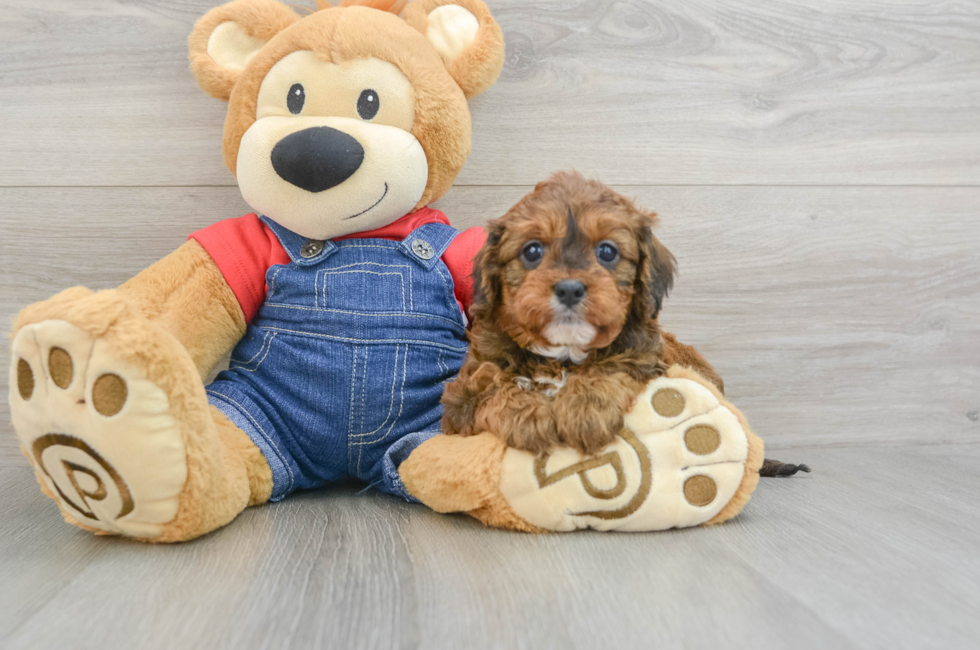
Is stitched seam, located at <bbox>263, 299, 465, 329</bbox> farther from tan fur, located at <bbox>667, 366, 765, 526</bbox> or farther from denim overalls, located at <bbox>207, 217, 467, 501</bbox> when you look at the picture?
tan fur, located at <bbox>667, 366, 765, 526</bbox>

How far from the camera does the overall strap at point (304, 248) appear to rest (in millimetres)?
1300

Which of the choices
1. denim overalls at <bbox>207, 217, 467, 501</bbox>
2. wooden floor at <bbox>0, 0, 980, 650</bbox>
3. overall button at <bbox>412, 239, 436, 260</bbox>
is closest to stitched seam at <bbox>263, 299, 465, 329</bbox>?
A: denim overalls at <bbox>207, 217, 467, 501</bbox>

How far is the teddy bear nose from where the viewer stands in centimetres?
117

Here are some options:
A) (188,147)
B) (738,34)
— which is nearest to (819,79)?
(738,34)

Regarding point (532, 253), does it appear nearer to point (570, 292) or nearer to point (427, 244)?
point (570, 292)

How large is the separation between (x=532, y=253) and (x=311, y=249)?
1.58 feet

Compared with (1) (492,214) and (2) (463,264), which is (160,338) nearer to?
(2) (463,264)

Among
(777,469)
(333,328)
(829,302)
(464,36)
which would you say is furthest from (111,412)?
(829,302)

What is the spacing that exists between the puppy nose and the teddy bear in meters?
0.21

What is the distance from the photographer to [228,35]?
1359 millimetres

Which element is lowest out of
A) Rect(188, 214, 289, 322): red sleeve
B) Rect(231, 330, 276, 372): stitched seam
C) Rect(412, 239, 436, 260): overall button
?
Rect(231, 330, 276, 372): stitched seam

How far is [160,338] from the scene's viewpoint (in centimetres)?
97

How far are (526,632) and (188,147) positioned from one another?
1.29m

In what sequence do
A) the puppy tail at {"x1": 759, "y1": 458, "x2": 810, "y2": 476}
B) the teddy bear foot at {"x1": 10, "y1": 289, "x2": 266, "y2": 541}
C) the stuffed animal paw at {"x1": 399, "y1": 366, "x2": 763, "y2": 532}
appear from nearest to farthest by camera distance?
the teddy bear foot at {"x1": 10, "y1": 289, "x2": 266, "y2": 541} < the stuffed animal paw at {"x1": 399, "y1": 366, "x2": 763, "y2": 532} < the puppy tail at {"x1": 759, "y1": 458, "x2": 810, "y2": 476}
